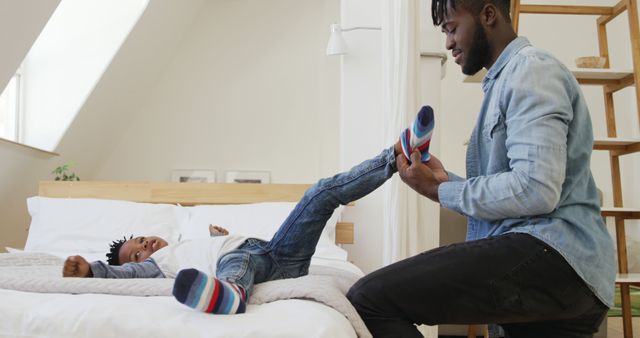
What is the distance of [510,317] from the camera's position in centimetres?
110

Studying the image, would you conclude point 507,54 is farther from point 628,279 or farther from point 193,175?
point 193,175

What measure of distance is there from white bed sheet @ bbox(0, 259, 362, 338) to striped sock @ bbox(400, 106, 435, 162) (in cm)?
40

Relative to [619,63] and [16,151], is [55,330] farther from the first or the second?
[619,63]

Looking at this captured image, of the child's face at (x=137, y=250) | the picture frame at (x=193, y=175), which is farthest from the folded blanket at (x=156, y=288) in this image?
the picture frame at (x=193, y=175)

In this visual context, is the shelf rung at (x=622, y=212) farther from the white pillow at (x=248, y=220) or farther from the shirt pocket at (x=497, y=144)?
the shirt pocket at (x=497, y=144)

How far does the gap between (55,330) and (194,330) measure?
284 mm

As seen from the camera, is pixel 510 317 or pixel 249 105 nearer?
pixel 510 317

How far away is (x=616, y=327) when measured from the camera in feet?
11.0

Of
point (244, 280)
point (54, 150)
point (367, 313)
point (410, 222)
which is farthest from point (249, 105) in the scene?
point (367, 313)

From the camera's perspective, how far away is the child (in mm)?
1454

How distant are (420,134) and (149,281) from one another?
723 millimetres

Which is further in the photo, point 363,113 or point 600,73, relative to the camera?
point 363,113

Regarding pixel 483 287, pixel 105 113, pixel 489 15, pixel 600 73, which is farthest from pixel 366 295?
pixel 105 113

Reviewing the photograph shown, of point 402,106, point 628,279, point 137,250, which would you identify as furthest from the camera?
point 628,279
